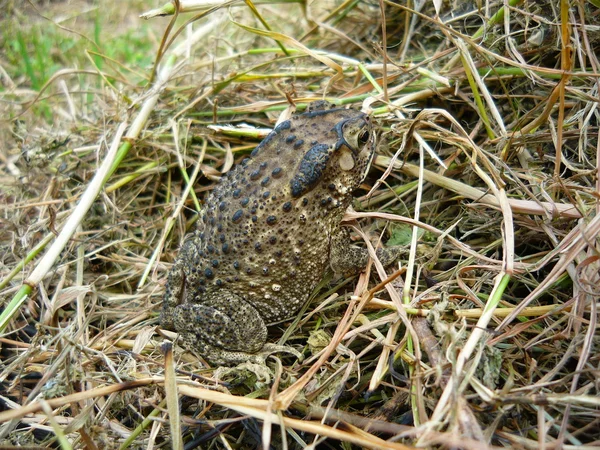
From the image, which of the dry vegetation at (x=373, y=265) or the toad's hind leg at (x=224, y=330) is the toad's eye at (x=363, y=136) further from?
the toad's hind leg at (x=224, y=330)

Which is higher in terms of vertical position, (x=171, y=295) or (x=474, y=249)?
(x=171, y=295)

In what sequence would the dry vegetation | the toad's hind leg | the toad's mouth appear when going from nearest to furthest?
the dry vegetation → the toad's hind leg → the toad's mouth

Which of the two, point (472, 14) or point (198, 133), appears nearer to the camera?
point (472, 14)

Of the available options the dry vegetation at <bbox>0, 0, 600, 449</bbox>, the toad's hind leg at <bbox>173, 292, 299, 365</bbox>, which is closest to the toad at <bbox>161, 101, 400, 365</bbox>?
the toad's hind leg at <bbox>173, 292, 299, 365</bbox>

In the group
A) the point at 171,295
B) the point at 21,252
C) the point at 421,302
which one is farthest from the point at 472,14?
the point at 21,252

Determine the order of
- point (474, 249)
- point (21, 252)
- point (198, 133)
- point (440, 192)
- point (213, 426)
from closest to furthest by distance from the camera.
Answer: point (213, 426)
point (474, 249)
point (440, 192)
point (21, 252)
point (198, 133)

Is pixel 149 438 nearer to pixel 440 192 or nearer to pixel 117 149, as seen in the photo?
pixel 117 149

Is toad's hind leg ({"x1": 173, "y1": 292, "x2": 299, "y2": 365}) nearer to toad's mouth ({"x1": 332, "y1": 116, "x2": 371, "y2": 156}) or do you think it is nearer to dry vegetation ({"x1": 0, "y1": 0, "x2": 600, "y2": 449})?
dry vegetation ({"x1": 0, "y1": 0, "x2": 600, "y2": 449})
